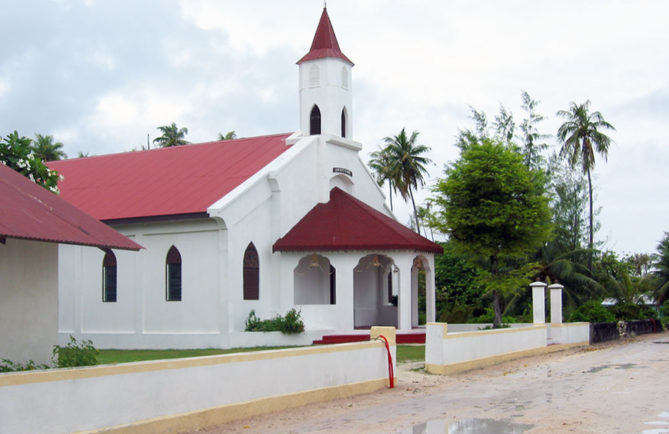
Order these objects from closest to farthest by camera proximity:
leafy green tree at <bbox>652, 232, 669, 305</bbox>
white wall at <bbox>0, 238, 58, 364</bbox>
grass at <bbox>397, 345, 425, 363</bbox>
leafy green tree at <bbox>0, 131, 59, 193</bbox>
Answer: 1. white wall at <bbox>0, 238, 58, 364</bbox>
2. leafy green tree at <bbox>0, 131, 59, 193</bbox>
3. grass at <bbox>397, 345, 425, 363</bbox>
4. leafy green tree at <bbox>652, 232, 669, 305</bbox>

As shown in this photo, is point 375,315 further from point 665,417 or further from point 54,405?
point 54,405

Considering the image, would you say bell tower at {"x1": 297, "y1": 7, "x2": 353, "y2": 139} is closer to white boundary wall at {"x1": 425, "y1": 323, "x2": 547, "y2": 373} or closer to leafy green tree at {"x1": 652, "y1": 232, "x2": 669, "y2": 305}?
white boundary wall at {"x1": 425, "y1": 323, "x2": 547, "y2": 373}

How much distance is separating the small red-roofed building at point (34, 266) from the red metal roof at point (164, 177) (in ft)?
41.7

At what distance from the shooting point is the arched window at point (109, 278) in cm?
Answer: 3106

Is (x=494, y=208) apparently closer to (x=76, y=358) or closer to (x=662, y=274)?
(x=76, y=358)

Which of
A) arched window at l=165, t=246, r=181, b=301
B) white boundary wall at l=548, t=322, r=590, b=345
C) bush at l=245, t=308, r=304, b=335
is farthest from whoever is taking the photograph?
white boundary wall at l=548, t=322, r=590, b=345

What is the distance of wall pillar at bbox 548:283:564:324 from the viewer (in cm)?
3178

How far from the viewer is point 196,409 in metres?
12.8

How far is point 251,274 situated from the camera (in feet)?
96.7

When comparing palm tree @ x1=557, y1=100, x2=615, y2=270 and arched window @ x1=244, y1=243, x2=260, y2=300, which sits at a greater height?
palm tree @ x1=557, y1=100, x2=615, y2=270

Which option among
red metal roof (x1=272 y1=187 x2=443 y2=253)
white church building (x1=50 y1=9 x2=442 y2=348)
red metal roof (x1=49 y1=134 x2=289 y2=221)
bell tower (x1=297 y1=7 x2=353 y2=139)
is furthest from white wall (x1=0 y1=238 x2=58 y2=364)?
bell tower (x1=297 y1=7 x2=353 y2=139)

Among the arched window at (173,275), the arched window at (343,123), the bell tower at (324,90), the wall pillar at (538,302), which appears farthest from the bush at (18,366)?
the arched window at (343,123)

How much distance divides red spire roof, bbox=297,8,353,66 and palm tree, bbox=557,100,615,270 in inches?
968

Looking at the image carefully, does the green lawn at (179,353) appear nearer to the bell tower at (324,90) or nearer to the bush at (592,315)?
the bell tower at (324,90)
